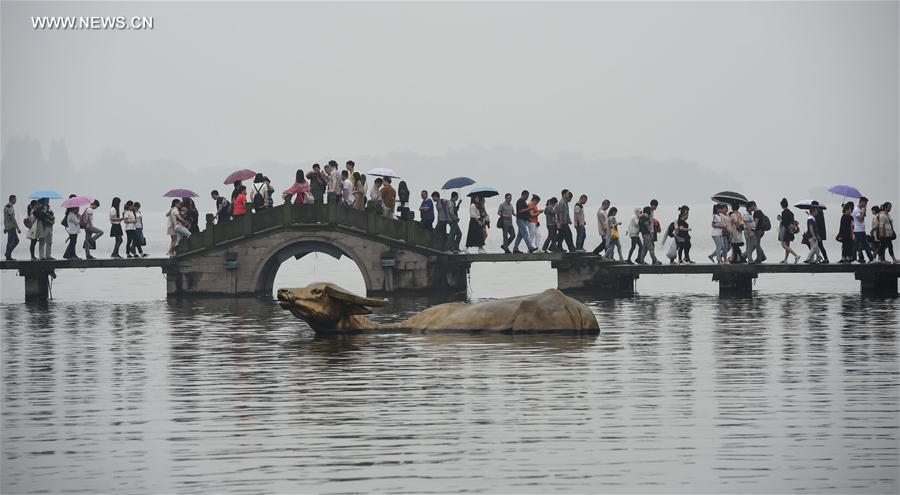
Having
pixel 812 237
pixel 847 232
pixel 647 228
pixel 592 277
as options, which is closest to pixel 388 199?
pixel 592 277

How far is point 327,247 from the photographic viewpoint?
43.3 metres

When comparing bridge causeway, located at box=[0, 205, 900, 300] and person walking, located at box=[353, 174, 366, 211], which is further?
person walking, located at box=[353, 174, 366, 211]

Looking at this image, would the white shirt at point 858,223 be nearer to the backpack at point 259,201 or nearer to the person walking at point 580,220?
the person walking at point 580,220

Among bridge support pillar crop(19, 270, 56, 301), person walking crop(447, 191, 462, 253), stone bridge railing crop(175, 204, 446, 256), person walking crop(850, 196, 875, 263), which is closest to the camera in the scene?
person walking crop(850, 196, 875, 263)

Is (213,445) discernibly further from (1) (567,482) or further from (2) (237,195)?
(2) (237,195)

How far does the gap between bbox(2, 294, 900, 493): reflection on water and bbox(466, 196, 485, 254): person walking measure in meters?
13.7

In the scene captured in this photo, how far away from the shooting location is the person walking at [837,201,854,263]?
1565 inches

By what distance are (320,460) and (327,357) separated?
8.94 metres

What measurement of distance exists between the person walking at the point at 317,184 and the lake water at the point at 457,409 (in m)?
10.0

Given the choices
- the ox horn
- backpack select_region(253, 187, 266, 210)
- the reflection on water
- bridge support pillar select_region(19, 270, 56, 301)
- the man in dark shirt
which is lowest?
the reflection on water

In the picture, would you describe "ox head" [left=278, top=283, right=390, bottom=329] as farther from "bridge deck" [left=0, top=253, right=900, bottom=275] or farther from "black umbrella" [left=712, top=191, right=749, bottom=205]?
"black umbrella" [left=712, top=191, right=749, bottom=205]

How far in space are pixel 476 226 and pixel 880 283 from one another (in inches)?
459

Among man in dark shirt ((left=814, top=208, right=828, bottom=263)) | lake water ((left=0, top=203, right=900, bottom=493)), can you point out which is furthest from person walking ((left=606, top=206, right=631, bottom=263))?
lake water ((left=0, top=203, right=900, bottom=493))

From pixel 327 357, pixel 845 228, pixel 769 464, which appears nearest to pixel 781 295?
pixel 845 228
